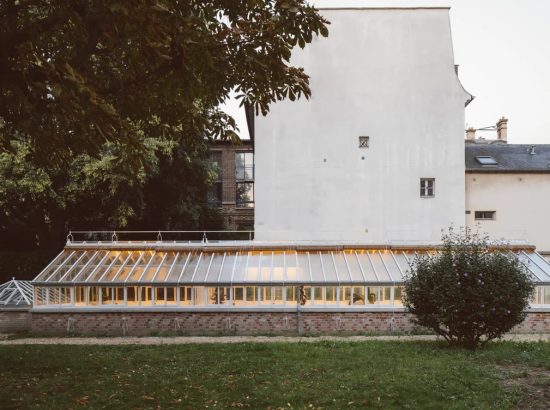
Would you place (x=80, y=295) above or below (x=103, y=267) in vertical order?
below

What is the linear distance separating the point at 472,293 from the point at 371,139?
12.9 m

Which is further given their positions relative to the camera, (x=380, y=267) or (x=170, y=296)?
(x=380, y=267)

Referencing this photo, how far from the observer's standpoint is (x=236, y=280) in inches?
696

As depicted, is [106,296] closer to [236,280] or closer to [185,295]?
[185,295]

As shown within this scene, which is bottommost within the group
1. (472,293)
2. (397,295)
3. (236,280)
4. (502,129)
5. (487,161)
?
A: (397,295)

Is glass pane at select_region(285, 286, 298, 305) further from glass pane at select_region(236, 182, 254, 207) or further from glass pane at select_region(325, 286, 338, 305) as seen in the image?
glass pane at select_region(236, 182, 254, 207)

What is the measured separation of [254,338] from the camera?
16062 mm

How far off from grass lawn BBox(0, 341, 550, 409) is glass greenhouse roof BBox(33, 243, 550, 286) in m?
4.99

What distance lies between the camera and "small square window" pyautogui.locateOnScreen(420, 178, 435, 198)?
23500mm

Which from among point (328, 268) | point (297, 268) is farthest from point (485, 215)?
point (297, 268)

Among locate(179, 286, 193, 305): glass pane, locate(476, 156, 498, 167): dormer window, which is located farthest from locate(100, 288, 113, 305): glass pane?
locate(476, 156, 498, 167): dormer window

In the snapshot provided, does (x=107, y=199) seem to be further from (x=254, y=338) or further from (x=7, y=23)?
(x=7, y=23)

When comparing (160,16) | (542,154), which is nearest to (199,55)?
(160,16)

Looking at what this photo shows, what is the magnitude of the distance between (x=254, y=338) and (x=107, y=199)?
1011 cm
